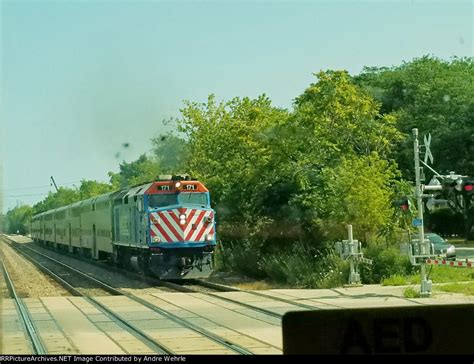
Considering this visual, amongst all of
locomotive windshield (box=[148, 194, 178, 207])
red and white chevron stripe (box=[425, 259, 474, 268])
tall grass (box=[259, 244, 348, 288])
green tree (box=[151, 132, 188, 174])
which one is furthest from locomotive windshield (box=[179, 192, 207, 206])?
red and white chevron stripe (box=[425, 259, 474, 268])

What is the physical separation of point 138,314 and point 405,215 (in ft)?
32.0

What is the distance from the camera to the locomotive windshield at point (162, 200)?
21359mm

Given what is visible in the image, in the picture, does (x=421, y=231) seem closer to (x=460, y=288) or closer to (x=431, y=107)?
(x=460, y=288)

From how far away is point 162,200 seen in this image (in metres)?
21.5

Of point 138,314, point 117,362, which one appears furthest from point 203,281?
point 117,362

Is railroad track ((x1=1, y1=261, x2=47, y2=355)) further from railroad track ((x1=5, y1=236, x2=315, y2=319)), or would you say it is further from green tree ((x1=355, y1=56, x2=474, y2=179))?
green tree ((x1=355, y1=56, x2=474, y2=179))

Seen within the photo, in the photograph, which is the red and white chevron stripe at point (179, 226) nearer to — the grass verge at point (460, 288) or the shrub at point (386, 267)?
the shrub at point (386, 267)

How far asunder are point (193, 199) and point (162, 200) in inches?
38.6

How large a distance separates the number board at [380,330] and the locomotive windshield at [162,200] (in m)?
18.4

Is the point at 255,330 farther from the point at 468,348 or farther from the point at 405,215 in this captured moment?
the point at 405,215

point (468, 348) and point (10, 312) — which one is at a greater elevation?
point (468, 348)

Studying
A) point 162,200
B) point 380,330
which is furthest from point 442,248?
point 380,330

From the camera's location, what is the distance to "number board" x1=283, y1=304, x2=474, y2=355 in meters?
3.12

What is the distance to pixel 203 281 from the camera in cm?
2166
